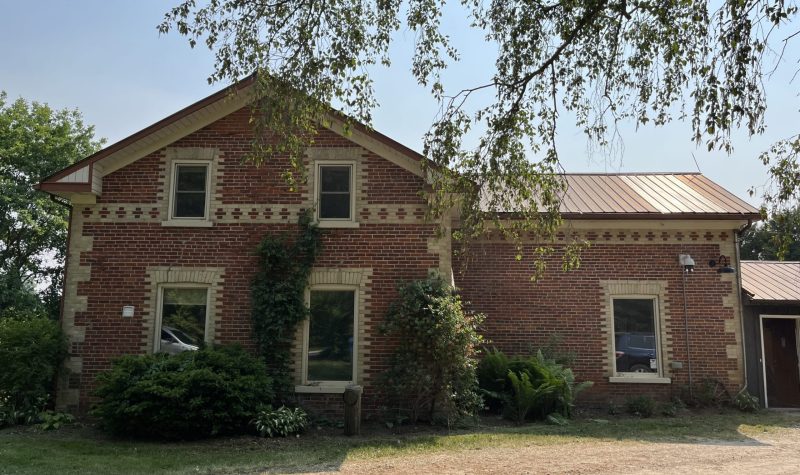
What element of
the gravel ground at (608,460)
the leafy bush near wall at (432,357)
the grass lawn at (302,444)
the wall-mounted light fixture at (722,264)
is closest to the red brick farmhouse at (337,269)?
the wall-mounted light fixture at (722,264)

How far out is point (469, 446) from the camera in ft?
29.8

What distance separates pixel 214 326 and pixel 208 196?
2597 mm

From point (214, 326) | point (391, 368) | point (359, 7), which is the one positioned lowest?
point (391, 368)

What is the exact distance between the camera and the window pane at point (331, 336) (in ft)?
37.8

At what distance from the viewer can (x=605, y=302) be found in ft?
42.9

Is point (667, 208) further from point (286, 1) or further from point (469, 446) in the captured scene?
point (286, 1)

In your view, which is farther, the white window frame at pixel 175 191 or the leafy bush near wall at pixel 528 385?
the white window frame at pixel 175 191

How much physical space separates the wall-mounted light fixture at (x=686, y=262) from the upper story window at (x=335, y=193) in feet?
23.7

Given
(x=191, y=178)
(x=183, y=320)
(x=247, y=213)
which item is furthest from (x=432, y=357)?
(x=191, y=178)

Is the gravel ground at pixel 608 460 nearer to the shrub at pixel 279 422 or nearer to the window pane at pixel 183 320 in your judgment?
the shrub at pixel 279 422

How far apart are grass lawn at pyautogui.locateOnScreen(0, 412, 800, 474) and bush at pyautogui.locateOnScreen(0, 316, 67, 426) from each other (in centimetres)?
58

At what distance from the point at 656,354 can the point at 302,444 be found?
7.99m

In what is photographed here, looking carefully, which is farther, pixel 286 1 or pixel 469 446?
pixel 469 446

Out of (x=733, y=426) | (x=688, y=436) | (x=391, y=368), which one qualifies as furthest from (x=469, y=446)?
(x=733, y=426)
